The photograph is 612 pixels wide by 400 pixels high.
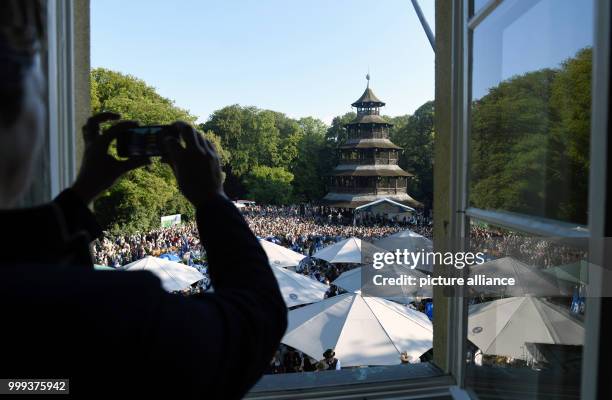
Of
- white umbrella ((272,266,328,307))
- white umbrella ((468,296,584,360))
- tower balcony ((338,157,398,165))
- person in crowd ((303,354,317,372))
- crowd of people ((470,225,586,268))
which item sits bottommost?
person in crowd ((303,354,317,372))

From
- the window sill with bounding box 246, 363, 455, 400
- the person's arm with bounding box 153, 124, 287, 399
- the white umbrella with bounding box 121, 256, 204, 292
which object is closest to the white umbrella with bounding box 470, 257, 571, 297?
the window sill with bounding box 246, 363, 455, 400

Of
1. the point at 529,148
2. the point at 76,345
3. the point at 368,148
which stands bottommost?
the point at 76,345

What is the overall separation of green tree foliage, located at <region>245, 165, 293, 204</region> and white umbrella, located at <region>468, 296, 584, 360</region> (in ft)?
102

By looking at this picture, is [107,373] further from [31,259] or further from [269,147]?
[269,147]

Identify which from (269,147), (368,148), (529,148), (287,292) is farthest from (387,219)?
(529,148)

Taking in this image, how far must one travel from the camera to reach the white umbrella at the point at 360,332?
5.10m

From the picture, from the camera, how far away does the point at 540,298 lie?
3.49 ft

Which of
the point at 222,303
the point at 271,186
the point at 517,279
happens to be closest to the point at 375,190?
the point at 271,186

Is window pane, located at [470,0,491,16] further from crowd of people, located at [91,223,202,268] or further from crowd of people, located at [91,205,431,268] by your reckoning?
crowd of people, located at [91,223,202,268]

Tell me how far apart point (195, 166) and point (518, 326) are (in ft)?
3.22

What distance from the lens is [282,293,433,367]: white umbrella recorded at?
510cm

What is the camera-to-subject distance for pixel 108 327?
0.41 metres

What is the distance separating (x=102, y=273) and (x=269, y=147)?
3567 centimetres

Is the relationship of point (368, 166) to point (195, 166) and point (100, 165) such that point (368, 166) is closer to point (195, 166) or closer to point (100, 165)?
point (100, 165)
